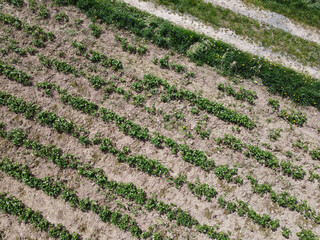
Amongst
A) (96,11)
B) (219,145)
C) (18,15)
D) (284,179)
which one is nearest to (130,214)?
(219,145)

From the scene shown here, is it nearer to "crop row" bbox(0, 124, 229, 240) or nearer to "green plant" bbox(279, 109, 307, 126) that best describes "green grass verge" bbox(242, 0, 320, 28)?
"green plant" bbox(279, 109, 307, 126)

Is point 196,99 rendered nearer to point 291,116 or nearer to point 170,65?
point 170,65

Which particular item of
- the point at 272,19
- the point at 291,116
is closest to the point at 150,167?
the point at 291,116

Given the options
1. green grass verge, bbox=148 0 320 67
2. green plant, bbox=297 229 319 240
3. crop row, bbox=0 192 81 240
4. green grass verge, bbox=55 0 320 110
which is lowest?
crop row, bbox=0 192 81 240

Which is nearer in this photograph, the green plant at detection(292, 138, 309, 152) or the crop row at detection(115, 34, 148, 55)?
the green plant at detection(292, 138, 309, 152)

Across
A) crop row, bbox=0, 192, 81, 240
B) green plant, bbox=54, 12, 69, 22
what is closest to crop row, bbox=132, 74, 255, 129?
green plant, bbox=54, 12, 69, 22

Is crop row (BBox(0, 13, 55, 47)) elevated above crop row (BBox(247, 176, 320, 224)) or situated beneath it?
elevated above

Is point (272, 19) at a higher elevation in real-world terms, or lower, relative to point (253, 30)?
higher

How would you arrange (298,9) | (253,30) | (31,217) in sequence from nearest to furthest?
(31,217)
(253,30)
(298,9)
